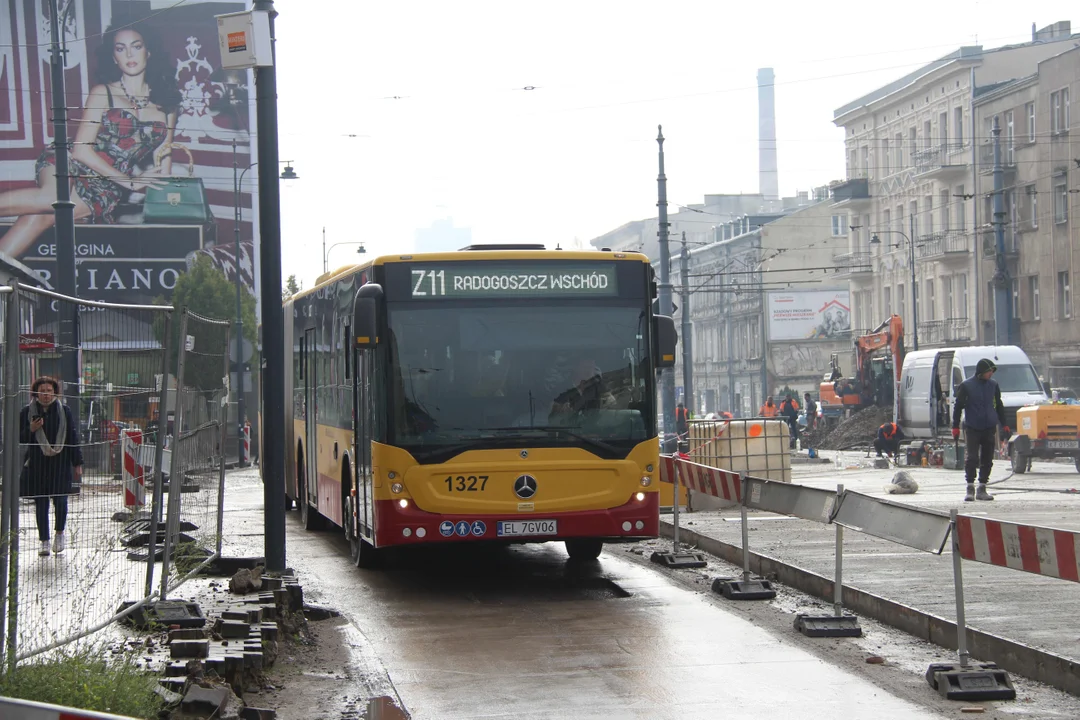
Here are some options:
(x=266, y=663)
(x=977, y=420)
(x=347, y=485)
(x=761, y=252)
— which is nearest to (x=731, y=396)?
(x=761, y=252)

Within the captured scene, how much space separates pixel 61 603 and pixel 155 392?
233 centimetres

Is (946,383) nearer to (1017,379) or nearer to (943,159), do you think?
(1017,379)

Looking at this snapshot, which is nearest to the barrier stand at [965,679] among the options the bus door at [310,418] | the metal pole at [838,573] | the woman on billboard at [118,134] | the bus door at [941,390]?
the metal pole at [838,573]

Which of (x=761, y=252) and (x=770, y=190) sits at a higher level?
(x=770, y=190)

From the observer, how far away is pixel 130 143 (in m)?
81.9

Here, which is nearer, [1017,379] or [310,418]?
[310,418]

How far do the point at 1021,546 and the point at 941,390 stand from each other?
3464cm

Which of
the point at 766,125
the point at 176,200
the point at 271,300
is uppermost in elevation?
the point at 766,125

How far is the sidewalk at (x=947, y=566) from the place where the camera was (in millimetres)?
9484

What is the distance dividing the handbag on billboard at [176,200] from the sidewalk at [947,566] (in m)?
65.1

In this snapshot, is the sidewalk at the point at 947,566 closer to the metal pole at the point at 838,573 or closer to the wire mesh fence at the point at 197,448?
the metal pole at the point at 838,573

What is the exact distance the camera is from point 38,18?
274ft

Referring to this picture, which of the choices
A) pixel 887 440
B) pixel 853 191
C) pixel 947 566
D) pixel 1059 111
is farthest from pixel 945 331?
pixel 947 566

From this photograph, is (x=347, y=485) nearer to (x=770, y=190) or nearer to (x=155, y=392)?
(x=155, y=392)
